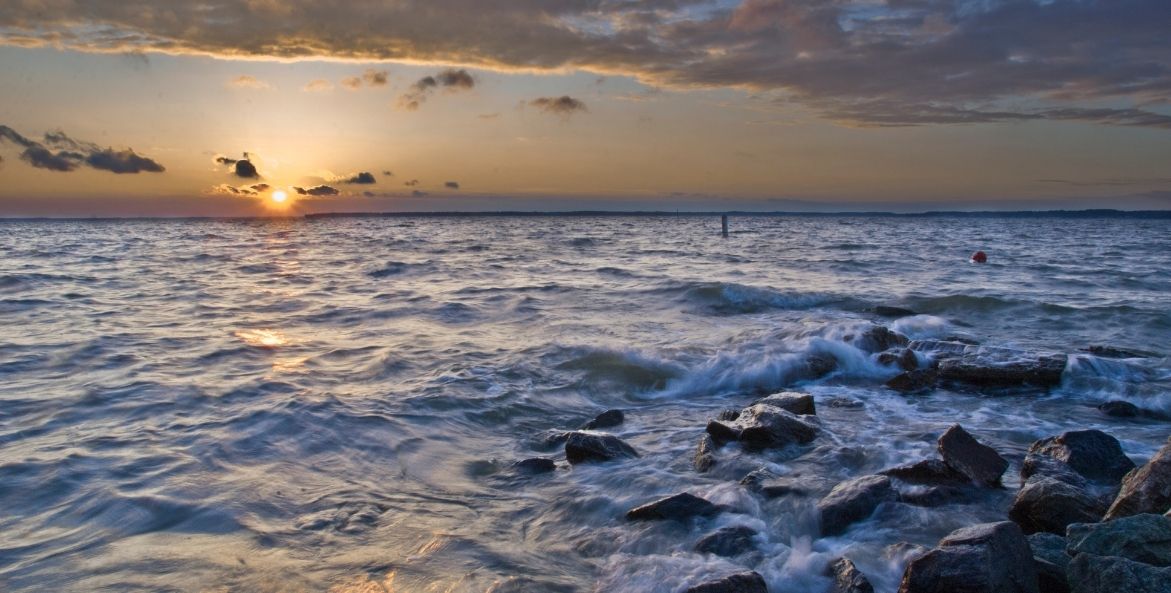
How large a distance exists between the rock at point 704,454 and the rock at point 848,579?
2061 millimetres

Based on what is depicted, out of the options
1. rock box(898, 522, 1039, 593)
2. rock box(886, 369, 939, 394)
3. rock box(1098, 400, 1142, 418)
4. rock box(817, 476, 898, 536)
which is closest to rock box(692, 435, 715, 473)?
rock box(817, 476, 898, 536)

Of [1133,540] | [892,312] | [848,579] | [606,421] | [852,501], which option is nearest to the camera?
[1133,540]

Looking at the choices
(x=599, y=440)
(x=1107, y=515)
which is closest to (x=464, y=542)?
(x=599, y=440)

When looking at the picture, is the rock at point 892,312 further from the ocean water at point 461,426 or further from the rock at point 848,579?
the rock at point 848,579

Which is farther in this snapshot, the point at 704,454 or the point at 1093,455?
the point at 704,454

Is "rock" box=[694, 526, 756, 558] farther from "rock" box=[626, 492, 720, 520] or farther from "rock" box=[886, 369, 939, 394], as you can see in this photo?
"rock" box=[886, 369, 939, 394]

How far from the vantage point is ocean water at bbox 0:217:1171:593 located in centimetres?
497

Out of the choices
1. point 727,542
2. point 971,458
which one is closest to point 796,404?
point 971,458

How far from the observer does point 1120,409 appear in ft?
27.7

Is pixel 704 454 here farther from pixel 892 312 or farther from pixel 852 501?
pixel 892 312

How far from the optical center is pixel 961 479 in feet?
19.5

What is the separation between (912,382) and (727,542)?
599cm

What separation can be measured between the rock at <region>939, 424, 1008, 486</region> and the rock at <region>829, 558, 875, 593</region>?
2005 mm

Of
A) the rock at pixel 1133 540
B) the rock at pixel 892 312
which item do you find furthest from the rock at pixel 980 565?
the rock at pixel 892 312
